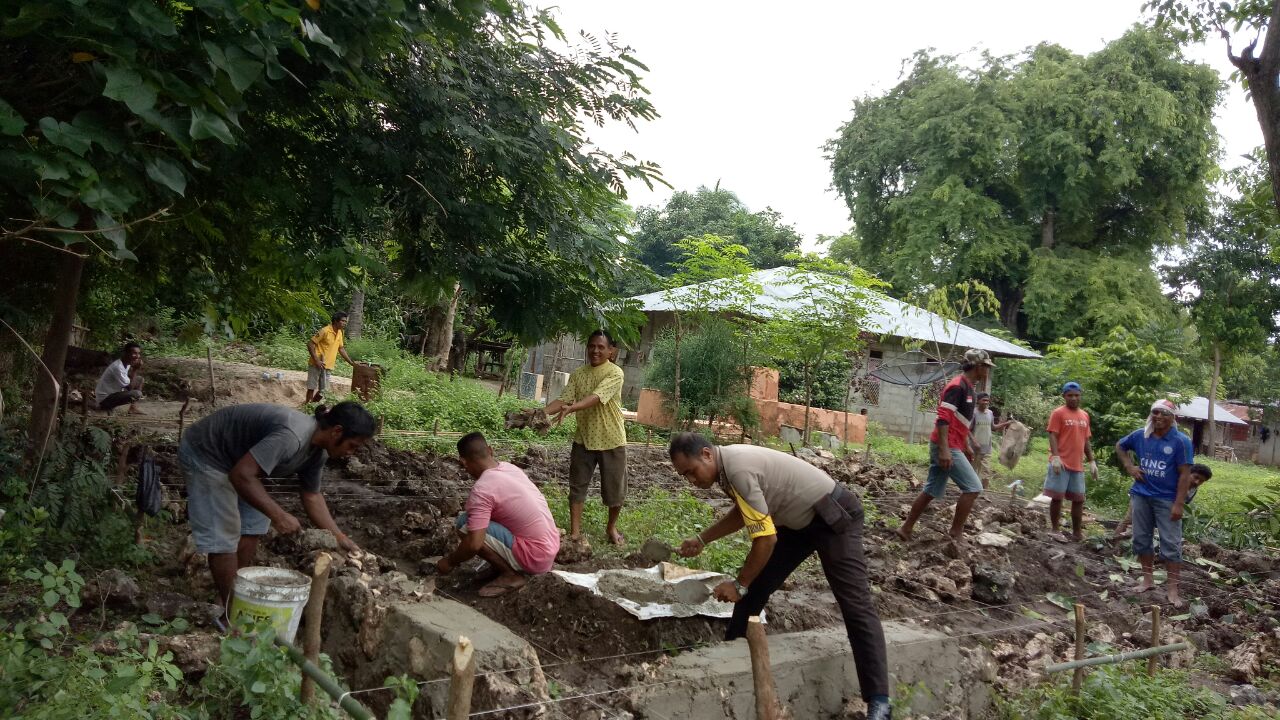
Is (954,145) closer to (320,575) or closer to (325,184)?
(325,184)

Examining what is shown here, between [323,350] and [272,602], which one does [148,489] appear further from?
[323,350]

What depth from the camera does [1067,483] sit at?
908 cm

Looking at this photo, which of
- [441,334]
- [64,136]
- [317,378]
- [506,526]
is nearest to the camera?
[64,136]

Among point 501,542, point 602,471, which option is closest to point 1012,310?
point 602,471

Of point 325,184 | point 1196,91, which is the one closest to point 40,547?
point 325,184

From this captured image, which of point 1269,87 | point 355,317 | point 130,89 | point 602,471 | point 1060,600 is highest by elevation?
point 1269,87

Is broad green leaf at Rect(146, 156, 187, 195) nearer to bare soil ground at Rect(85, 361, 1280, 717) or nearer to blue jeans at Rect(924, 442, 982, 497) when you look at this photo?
bare soil ground at Rect(85, 361, 1280, 717)

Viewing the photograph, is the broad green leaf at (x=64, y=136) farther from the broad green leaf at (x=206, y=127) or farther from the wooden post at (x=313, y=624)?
the wooden post at (x=313, y=624)

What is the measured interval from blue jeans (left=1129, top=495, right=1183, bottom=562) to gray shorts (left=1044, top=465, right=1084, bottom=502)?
1612mm

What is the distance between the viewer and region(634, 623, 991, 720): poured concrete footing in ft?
12.8

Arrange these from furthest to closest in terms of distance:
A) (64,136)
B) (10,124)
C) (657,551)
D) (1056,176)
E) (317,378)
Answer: (1056,176) → (317,378) → (657,551) → (64,136) → (10,124)

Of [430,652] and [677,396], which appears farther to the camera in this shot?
[677,396]

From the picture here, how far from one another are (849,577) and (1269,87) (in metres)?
5.22

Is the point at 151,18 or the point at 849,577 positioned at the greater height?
the point at 151,18
